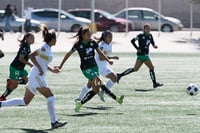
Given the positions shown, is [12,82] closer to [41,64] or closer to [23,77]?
[23,77]

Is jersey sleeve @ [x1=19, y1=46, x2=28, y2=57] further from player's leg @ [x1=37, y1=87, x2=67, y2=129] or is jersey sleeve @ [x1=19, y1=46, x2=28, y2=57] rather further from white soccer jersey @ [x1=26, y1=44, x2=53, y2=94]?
player's leg @ [x1=37, y1=87, x2=67, y2=129]

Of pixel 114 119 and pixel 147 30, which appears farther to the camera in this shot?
pixel 147 30

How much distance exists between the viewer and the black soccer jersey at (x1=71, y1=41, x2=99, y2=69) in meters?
14.4

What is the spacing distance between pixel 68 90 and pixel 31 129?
6649mm

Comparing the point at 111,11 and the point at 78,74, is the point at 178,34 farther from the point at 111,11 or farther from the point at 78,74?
the point at 78,74

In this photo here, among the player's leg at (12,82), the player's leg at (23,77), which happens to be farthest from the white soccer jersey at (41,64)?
the player's leg at (23,77)

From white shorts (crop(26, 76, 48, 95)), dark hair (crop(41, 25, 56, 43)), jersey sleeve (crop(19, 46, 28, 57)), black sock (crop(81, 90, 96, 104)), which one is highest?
dark hair (crop(41, 25, 56, 43))

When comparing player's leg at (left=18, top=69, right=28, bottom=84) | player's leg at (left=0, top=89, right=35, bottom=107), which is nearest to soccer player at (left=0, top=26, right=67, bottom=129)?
player's leg at (left=0, top=89, right=35, bottom=107)

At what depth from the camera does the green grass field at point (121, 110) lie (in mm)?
12625

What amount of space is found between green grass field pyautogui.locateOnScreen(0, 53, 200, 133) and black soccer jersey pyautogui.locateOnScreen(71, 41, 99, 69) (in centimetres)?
98

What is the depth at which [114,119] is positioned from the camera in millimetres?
13617

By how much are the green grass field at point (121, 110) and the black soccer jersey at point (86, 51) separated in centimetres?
98

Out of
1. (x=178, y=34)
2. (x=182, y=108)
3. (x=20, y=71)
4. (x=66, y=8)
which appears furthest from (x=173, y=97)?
(x=66, y=8)

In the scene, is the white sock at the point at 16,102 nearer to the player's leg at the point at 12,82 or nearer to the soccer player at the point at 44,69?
the soccer player at the point at 44,69
